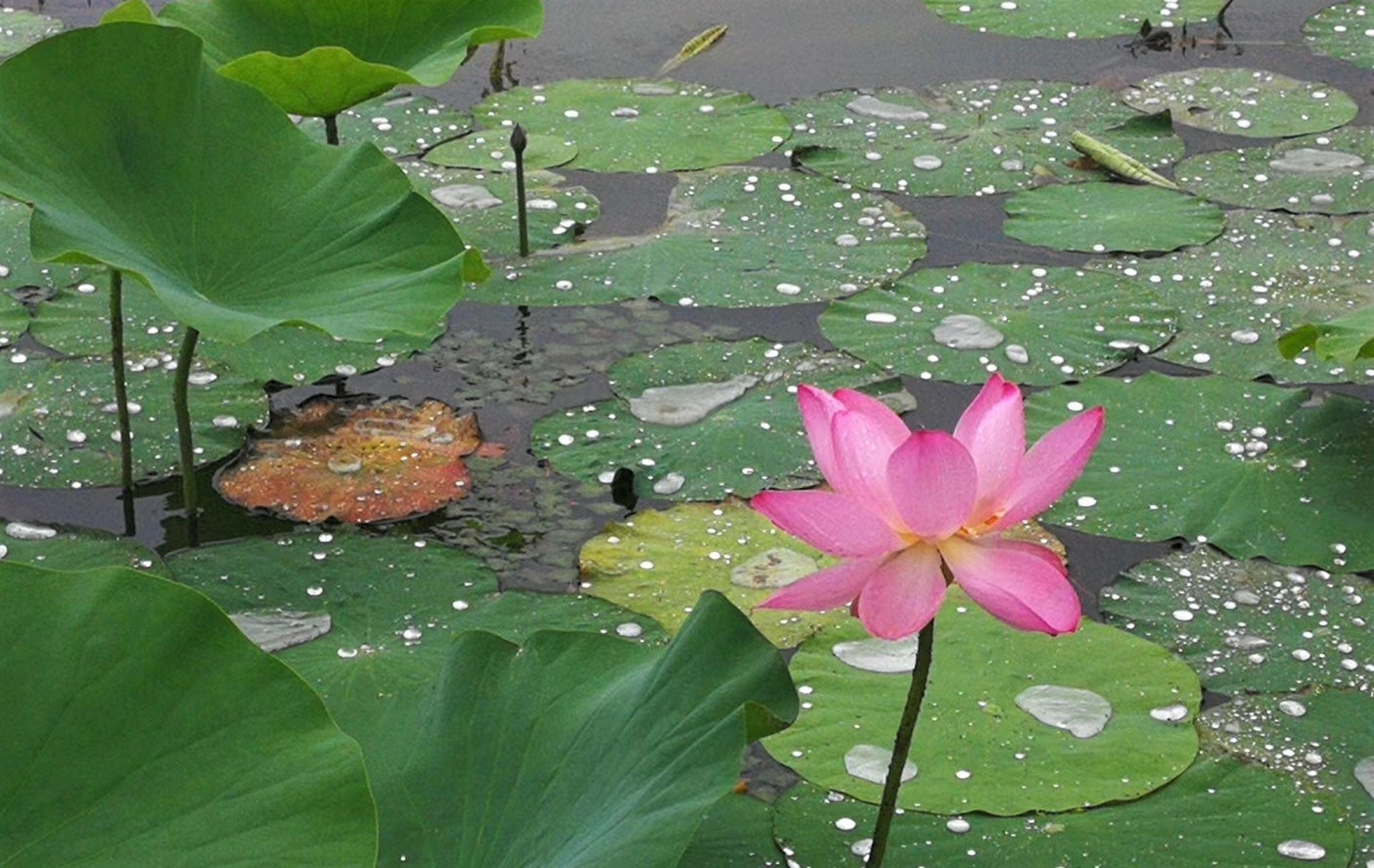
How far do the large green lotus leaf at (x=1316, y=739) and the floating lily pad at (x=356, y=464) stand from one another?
0.96m

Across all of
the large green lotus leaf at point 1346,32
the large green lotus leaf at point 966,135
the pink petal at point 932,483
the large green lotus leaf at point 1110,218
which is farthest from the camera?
the large green lotus leaf at point 1346,32

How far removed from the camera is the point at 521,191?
267cm

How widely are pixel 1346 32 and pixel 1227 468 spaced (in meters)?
1.66

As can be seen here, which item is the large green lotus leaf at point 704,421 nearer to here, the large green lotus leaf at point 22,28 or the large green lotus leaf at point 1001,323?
the large green lotus leaf at point 1001,323

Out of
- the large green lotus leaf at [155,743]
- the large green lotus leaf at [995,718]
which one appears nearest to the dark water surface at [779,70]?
the large green lotus leaf at [995,718]

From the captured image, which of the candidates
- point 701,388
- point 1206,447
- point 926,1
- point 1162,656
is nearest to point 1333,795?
point 1162,656

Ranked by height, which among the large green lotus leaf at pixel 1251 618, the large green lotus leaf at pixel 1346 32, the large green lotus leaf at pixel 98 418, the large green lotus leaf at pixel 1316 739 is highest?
the large green lotus leaf at pixel 1346 32

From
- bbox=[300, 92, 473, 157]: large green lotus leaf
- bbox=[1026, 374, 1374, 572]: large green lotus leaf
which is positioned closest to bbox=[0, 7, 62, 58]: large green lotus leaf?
bbox=[300, 92, 473, 157]: large green lotus leaf

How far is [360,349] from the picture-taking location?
2.48 metres

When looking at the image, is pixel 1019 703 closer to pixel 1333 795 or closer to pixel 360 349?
pixel 1333 795

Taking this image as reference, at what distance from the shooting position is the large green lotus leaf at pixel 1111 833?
1.58 meters

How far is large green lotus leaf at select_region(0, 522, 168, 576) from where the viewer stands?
2.03 meters

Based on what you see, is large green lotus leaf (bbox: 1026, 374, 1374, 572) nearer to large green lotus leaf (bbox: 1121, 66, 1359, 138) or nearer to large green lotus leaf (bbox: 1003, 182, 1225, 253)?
large green lotus leaf (bbox: 1003, 182, 1225, 253)

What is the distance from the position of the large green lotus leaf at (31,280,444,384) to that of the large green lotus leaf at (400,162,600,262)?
10.9 inches
